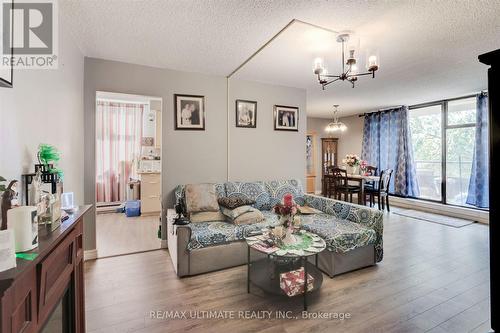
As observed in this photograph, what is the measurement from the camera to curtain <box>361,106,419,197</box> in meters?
5.85

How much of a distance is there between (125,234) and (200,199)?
1.67m

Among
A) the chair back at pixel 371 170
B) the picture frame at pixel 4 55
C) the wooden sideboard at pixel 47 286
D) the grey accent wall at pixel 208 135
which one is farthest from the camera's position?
the chair back at pixel 371 170

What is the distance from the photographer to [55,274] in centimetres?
108

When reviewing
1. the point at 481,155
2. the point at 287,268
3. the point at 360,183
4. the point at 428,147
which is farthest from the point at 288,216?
the point at 428,147

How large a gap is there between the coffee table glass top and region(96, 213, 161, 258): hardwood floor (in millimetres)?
1811

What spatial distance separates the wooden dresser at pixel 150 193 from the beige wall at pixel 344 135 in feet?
16.4

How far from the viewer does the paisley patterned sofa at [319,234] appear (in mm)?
2479

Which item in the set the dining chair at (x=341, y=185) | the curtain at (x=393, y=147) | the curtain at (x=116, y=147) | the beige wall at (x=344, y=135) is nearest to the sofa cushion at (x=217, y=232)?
the dining chair at (x=341, y=185)

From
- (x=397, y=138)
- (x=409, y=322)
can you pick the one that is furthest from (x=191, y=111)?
(x=397, y=138)

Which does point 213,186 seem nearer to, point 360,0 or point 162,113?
point 162,113

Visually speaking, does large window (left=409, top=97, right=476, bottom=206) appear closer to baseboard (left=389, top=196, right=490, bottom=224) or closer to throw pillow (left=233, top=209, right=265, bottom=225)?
baseboard (left=389, top=196, right=490, bottom=224)

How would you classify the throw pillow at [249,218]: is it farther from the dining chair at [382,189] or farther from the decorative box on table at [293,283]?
the dining chair at [382,189]

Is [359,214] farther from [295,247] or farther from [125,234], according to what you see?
[125,234]

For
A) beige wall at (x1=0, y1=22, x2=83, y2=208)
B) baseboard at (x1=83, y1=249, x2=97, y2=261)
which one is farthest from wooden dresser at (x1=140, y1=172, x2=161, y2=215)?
beige wall at (x1=0, y1=22, x2=83, y2=208)
